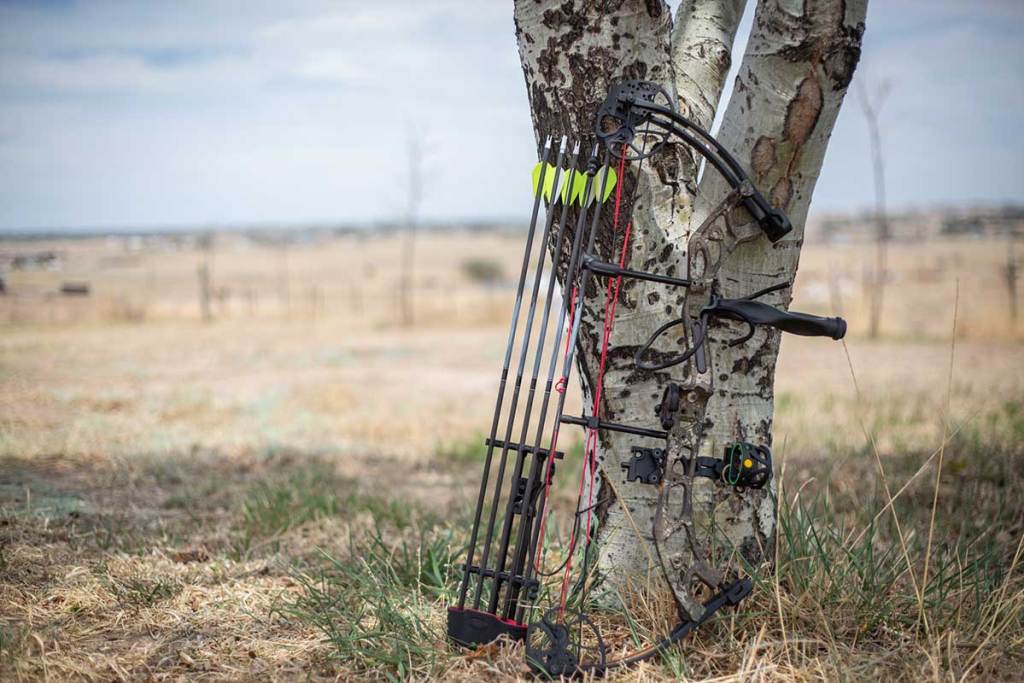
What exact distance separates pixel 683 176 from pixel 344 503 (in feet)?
9.56

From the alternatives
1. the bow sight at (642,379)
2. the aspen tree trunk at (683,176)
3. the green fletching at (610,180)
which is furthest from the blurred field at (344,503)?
the green fletching at (610,180)

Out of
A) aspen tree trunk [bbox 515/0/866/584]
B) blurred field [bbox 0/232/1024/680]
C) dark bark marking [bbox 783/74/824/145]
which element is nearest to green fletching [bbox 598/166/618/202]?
aspen tree trunk [bbox 515/0/866/584]

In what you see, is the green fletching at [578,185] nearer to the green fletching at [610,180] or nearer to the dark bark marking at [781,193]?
the green fletching at [610,180]

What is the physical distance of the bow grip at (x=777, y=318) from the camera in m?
2.39

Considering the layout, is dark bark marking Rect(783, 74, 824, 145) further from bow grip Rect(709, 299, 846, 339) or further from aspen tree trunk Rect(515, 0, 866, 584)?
bow grip Rect(709, 299, 846, 339)

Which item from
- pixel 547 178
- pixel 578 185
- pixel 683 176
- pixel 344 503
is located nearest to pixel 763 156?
pixel 683 176

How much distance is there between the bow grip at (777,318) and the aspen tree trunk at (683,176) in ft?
0.76

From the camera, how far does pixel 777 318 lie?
96.1 inches

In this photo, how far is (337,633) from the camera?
8.76ft

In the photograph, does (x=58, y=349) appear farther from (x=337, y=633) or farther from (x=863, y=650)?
(x=863, y=650)

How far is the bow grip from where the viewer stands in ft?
7.83

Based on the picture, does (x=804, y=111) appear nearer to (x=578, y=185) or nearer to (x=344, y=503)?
(x=578, y=185)

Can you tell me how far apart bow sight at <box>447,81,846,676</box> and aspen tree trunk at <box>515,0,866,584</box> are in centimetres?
6

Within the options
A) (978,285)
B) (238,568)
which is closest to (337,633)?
(238,568)
